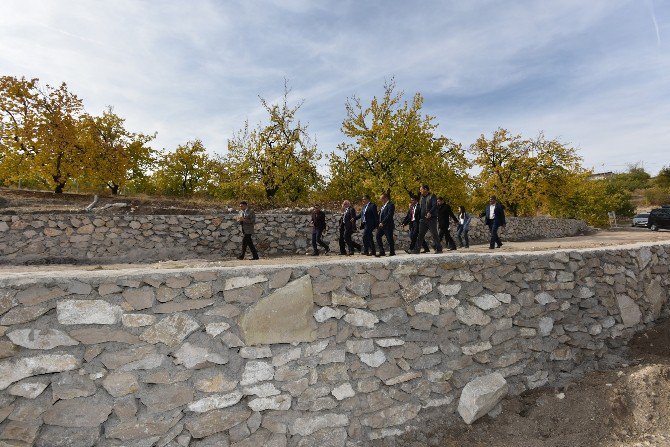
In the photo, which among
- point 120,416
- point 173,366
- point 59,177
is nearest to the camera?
point 120,416

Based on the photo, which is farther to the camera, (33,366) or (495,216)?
(495,216)

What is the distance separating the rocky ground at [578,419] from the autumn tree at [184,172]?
2553 centimetres

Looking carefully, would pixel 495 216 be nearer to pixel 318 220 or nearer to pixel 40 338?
pixel 318 220

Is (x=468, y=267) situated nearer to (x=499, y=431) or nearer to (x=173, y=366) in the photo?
(x=499, y=431)

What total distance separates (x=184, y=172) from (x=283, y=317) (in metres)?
26.9

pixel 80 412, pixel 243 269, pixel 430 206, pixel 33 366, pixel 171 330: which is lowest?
pixel 80 412

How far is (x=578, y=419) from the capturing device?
397 cm

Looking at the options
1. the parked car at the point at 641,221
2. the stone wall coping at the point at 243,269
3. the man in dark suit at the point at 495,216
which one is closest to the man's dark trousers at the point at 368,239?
the man in dark suit at the point at 495,216

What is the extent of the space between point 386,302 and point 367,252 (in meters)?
5.51

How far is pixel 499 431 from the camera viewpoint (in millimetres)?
3904

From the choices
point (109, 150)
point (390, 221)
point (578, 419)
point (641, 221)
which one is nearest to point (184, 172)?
point (109, 150)

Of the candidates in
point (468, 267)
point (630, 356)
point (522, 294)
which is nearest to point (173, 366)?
point (468, 267)

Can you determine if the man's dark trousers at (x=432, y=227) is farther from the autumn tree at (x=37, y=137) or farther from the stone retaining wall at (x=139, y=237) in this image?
the autumn tree at (x=37, y=137)

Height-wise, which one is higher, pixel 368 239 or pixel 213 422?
pixel 368 239
